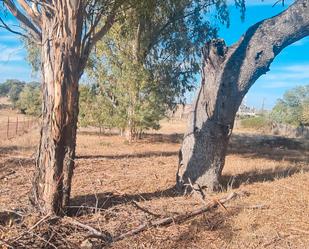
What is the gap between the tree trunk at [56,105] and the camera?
5418 millimetres

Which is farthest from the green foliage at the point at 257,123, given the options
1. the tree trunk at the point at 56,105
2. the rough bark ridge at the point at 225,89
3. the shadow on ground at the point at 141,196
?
the tree trunk at the point at 56,105

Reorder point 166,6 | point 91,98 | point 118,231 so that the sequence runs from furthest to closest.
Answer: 1. point 91,98
2. point 166,6
3. point 118,231

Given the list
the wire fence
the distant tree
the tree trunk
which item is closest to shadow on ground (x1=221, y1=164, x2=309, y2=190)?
the tree trunk

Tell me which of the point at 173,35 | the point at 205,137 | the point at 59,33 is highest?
the point at 173,35

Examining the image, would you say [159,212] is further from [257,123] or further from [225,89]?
[257,123]

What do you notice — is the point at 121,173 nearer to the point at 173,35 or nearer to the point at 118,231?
the point at 118,231

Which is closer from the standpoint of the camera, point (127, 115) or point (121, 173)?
point (121, 173)

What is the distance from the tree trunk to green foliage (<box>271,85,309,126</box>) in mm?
35565

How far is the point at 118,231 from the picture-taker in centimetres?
528

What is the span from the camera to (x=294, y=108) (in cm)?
4475

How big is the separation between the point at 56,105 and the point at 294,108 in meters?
42.4

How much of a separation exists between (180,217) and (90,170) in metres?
4.82

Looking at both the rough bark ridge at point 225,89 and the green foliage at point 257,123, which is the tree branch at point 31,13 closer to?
the rough bark ridge at point 225,89

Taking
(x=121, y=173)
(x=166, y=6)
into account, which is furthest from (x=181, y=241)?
(x=166, y=6)
